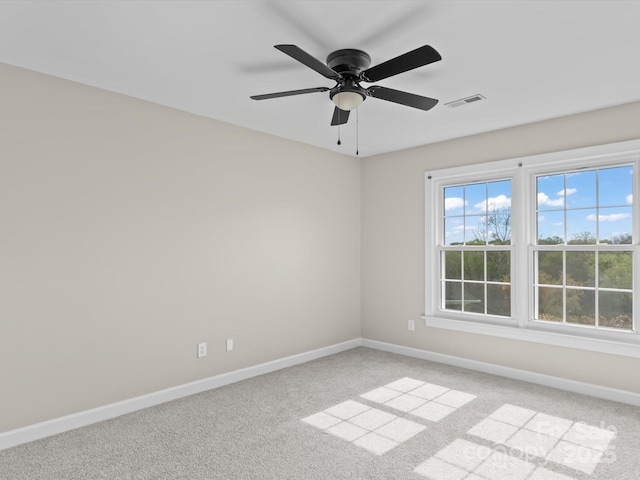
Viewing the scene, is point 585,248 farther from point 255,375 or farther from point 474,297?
point 255,375

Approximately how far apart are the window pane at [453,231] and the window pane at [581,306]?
1.21 m

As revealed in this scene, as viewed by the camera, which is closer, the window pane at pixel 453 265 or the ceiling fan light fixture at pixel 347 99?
the ceiling fan light fixture at pixel 347 99

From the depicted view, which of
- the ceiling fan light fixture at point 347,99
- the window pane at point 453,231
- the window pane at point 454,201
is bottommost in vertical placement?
the window pane at point 453,231

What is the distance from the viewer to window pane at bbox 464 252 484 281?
4.43 meters

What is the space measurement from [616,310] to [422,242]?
1945mm

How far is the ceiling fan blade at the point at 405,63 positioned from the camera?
204 cm

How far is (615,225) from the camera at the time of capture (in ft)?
11.8

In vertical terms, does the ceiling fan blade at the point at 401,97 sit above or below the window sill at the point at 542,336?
above

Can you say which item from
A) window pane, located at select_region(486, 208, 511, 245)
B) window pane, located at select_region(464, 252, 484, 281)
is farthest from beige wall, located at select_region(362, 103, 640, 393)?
window pane, located at select_region(486, 208, 511, 245)

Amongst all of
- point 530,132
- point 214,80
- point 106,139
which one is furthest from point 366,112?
point 106,139

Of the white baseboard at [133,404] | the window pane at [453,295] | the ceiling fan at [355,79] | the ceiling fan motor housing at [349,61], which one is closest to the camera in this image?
the ceiling fan at [355,79]

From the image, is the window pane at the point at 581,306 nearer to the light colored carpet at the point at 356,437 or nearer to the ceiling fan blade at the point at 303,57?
the light colored carpet at the point at 356,437

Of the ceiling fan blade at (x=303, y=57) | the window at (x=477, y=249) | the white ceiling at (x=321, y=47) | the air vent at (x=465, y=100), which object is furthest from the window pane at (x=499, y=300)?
the ceiling fan blade at (x=303, y=57)

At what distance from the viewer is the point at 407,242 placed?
4930 mm
